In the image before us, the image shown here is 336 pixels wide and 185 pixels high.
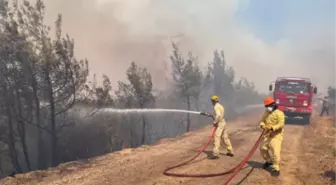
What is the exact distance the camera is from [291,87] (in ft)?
75.9

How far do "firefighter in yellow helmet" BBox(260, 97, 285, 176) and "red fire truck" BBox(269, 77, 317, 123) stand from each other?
1402 centimetres

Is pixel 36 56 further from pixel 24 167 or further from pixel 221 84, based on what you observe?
pixel 221 84

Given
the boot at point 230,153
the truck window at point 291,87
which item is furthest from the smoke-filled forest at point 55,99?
the boot at point 230,153

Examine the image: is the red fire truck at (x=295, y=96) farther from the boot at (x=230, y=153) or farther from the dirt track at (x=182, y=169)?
the boot at (x=230, y=153)

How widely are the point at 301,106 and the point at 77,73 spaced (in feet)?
50.4

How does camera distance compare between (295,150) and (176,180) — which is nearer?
(176,180)

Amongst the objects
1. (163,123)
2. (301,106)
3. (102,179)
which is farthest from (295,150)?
(163,123)

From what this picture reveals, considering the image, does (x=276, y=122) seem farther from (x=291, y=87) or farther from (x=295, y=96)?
(x=291, y=87)

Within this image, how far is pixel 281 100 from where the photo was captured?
75.9 feet

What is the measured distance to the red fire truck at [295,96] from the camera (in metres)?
22.7

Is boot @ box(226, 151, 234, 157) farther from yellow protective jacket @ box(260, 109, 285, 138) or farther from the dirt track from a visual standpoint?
yellow protective jacket @ box(260, 109, 285, 138)

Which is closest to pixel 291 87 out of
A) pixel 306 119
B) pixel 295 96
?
pixel 295 96

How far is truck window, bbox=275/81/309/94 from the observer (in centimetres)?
2289

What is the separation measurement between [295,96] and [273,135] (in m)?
14.6
